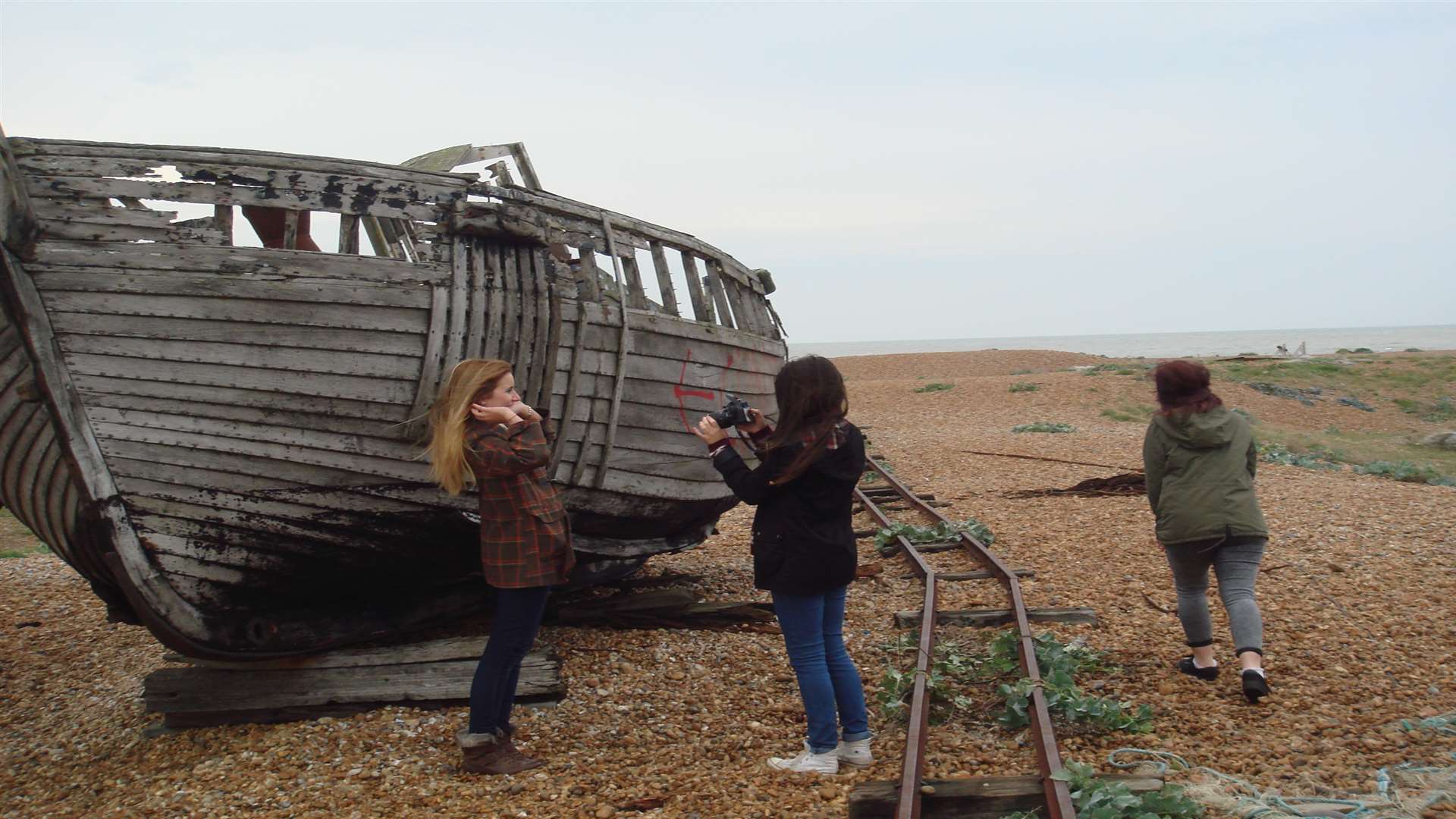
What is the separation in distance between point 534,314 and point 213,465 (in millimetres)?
1637

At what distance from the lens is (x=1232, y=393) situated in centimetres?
2581

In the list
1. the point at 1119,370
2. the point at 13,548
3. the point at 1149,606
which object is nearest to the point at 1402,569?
the point at 1149,606

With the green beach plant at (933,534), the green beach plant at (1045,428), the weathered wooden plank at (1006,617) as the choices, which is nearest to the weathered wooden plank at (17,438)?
the weathered wooden plank at (1006,617)

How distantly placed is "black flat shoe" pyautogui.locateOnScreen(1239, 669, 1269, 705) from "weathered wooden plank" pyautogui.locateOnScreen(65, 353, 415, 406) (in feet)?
12.8

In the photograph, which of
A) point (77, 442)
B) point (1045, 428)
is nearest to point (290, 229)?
point (77, 442)

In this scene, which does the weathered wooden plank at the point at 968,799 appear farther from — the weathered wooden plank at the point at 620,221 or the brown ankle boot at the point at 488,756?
the weathered wooden plank at the point at 620,221

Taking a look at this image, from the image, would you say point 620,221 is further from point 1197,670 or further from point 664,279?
point 1197,670

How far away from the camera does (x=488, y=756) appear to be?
4.49 metres

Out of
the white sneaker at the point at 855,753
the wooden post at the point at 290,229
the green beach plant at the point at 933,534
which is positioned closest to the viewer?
the white sneaker at the point at 855,753

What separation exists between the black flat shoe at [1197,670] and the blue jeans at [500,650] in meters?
2.93

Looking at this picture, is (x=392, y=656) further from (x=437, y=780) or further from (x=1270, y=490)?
(x=1270, y=490)

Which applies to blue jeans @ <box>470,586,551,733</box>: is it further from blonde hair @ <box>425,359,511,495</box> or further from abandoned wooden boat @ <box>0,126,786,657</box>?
abandoned wooden boat @ <box>0,126,786,657</box>

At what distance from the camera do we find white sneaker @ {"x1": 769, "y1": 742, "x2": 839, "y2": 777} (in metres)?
4.22

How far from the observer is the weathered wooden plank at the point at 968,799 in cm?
373
